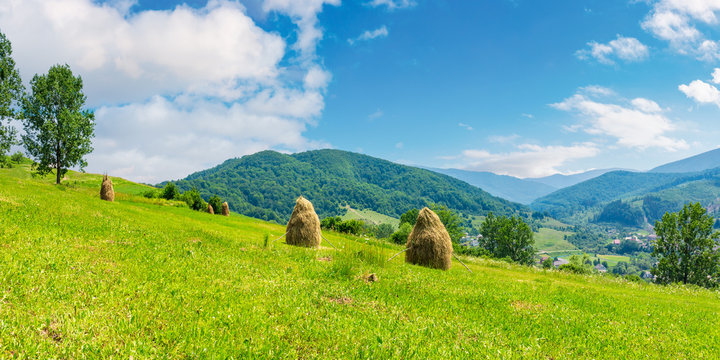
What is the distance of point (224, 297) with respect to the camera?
8.65 m

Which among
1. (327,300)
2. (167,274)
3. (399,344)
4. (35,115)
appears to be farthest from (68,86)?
(399,344)

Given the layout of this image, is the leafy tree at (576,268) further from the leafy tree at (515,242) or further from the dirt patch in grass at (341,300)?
the dirt patch in grass at (341,300)

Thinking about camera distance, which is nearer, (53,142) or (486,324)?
(486,324)

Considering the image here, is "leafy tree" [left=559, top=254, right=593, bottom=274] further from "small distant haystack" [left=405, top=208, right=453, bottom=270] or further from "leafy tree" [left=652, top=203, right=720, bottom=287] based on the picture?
"small distant haystack" [left=405, top=208, right=453, bottom=270]

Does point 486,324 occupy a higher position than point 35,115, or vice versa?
point 35,115

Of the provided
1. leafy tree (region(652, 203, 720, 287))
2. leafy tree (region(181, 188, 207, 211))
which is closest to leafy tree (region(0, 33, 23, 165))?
leafy tree (region(181, 188, 207, 211))

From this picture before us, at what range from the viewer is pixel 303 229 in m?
25.2

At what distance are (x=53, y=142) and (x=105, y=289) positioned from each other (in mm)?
57956

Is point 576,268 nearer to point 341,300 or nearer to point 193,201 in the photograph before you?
point 341,300

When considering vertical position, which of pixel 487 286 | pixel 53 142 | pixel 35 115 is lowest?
pixel 487 286

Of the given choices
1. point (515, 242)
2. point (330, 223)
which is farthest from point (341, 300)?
point (515, 242)

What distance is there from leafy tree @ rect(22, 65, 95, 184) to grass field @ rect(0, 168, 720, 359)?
4366 cm

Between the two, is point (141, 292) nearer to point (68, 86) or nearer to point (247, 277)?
point (247, 277)

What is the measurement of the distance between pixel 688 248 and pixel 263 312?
70.5 metres
